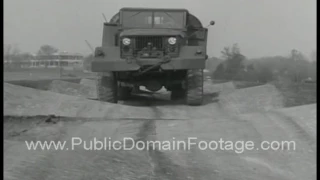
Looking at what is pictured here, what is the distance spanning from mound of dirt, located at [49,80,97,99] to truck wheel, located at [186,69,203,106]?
6.21 ft

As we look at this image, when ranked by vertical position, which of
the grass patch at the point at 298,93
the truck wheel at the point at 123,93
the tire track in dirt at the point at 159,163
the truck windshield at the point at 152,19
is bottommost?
the truck wheel at the point at 123,93

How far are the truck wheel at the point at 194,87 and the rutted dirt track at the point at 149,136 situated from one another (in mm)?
548

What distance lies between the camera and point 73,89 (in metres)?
9.58

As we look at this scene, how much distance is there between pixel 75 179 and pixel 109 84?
5330 millimetres

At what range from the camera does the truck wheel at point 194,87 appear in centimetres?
840

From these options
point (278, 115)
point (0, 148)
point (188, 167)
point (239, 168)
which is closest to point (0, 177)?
point (0, 148)

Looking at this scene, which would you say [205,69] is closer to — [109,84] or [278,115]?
[109,84]

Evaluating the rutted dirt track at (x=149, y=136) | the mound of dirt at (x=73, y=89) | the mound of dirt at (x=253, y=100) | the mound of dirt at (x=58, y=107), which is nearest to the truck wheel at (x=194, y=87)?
the mound of dirt at (x=253, y=100)

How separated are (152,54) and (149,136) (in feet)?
11.4

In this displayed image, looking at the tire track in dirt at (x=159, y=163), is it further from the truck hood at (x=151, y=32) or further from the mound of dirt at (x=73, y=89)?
the mound of dirt at (x=73, y=89)

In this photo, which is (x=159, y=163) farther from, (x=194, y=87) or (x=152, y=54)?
(x=194, y=87)

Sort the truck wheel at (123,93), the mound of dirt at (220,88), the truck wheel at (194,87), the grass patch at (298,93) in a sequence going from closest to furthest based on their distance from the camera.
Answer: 1. the grass patch at (298,93)
2. the truck wheel at (194,87)
3. the truck wheel at (123,93)
4. the mound of dirt at (220,88)

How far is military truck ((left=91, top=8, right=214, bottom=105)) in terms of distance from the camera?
26.7 feet

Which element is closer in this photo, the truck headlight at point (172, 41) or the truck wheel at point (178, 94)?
the truck headlight at point (172, 41)
